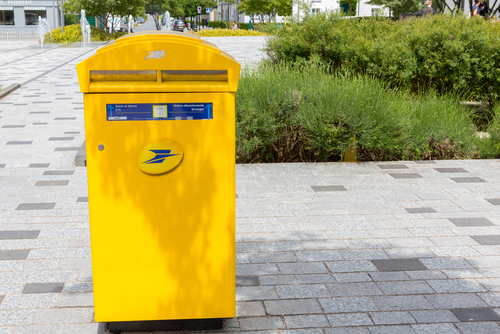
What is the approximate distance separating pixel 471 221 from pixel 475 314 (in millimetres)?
1804

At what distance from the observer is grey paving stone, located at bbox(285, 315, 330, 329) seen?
10.2 ft

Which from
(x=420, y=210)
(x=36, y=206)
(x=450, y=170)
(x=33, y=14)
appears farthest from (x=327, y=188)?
(x=33, y=14)

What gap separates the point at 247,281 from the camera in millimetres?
3670

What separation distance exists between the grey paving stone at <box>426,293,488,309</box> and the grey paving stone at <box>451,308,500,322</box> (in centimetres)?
5

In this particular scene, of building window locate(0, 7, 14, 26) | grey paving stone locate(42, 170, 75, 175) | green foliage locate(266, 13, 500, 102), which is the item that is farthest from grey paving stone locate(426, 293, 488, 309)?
building window locate(0, 7, 14, 26)

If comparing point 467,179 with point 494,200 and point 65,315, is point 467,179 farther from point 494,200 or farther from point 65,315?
point 65,315

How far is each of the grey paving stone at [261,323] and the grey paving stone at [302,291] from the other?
0.29 meters

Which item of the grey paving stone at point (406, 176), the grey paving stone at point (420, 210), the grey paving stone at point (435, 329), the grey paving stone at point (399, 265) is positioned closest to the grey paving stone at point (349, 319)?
the grey paving stone at point (435, 329)

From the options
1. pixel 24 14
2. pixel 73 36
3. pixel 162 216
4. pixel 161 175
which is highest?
pixel 24 14

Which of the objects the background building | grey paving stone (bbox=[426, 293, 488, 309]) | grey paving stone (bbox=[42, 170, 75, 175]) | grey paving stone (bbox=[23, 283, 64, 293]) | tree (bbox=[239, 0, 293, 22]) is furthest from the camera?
the background building

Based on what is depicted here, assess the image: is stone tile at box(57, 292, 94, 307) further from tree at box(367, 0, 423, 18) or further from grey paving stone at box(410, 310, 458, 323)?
tree at box(367, 0, 423, 18)

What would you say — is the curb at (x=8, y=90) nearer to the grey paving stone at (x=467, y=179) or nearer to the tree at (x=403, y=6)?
the grey paving stone at (x=467, y=179)

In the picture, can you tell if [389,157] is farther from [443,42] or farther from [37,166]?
[37,166]

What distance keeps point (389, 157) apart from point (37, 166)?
4605 mm
